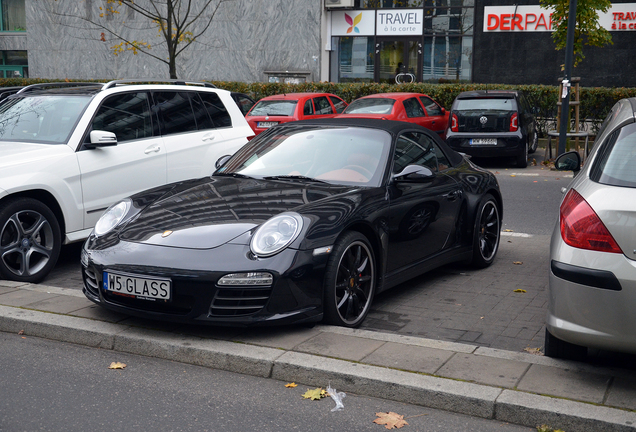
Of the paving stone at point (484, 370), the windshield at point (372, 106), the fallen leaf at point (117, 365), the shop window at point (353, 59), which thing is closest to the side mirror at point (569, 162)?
the paving stone at point (484, 370)

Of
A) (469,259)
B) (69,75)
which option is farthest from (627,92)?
(69,75)

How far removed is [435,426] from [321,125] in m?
3.22

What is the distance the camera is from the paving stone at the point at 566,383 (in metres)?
3.75

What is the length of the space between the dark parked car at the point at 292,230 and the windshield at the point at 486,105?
930cm

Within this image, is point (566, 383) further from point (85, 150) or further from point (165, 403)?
point (85, 150)

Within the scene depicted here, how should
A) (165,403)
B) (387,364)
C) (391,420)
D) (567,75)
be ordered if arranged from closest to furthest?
(391,420), (165,403), (387,364), (567,75)

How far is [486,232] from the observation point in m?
7.04

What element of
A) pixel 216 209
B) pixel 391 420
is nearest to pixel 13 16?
pixel 216 209

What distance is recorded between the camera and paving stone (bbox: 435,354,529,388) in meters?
3.92

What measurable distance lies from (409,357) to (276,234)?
1158 millimetres

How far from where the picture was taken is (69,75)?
33500mm

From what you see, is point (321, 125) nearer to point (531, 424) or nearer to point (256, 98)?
point (531, 424)

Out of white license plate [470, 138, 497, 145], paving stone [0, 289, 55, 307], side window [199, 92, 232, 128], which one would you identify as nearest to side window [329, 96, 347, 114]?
white license plate [470, 138, 497, 145]

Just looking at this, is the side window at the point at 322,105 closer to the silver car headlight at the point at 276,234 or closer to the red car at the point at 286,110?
the red car at the point at 286,110
